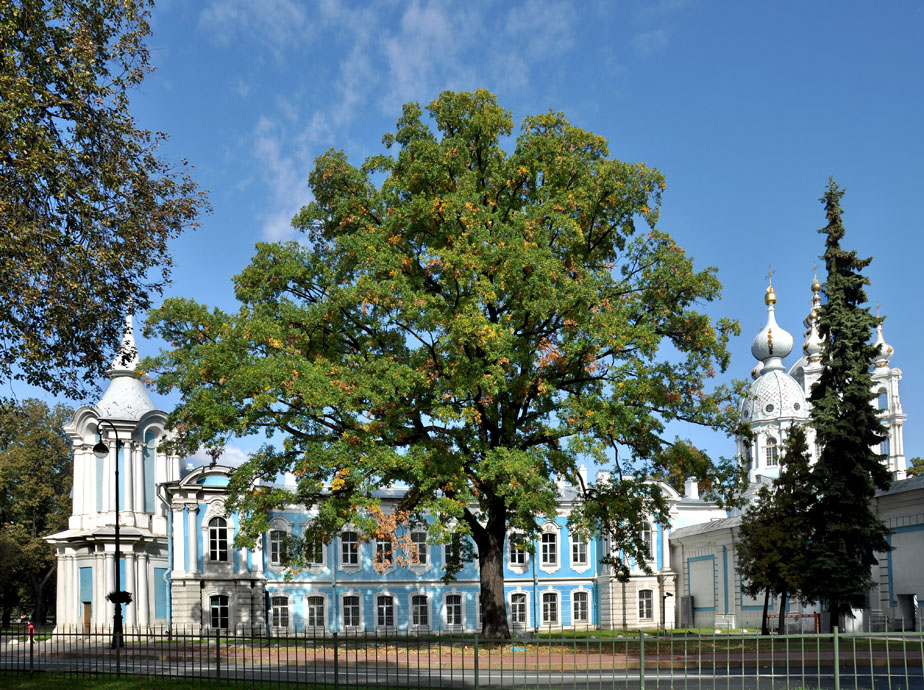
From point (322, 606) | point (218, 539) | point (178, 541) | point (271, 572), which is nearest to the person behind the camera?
point (178, 541)

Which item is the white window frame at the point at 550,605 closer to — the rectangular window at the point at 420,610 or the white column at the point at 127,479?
the rectangular window at the point at 420,610

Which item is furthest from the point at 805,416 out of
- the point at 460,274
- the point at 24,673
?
the point at 24,673

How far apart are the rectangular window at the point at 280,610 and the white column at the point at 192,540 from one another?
4.37 m

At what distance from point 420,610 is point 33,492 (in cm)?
2488

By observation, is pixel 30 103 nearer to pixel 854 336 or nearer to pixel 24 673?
pixel 24 673

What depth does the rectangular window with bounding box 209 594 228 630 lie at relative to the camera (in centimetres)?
4469

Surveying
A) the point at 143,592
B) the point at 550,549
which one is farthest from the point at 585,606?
the point at 143,592

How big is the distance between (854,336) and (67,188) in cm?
2626

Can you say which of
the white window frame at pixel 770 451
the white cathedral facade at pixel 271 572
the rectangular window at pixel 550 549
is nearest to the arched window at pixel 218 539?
the white cathedral facade at pixel 271 572

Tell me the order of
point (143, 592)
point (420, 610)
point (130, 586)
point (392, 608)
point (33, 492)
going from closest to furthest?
point (130, 586)
point (143, 592)
point (392, 608)
point (420, 610)
point (33, 492)

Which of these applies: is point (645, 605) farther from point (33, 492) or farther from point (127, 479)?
point (33, 492)

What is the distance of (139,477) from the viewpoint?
158 feet

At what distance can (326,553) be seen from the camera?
48.9m

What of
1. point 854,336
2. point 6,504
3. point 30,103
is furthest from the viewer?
point 6,504
